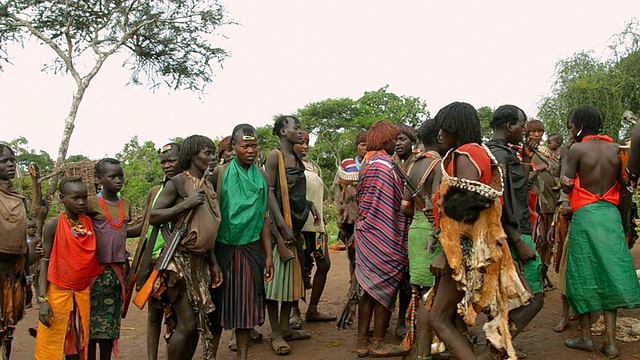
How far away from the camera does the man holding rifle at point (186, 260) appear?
381cm

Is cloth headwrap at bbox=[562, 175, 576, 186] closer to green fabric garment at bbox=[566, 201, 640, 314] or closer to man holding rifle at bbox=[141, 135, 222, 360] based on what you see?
green fabric garment at bbox=[566, 201, 640, 314]

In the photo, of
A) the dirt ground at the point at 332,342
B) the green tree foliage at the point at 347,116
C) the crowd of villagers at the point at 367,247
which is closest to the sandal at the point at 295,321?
the dirt ground at the point at 332,342

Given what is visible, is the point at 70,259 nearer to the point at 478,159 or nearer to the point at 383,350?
the point at 383,350

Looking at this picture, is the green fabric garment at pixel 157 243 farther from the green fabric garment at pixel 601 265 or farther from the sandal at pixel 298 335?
the green fabric garment at pixel 601 265

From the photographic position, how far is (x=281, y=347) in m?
4.89

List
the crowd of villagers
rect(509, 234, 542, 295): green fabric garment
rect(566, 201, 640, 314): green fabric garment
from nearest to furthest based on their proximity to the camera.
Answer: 1. the crowd of villagers
2. rect(509, 234, 542, 295): green fabric garment
3. rect(566, 201, 640, 314): green fabric garment

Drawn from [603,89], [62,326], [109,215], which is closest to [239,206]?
[109,215]

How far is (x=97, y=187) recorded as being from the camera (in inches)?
205

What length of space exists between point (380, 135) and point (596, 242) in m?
1.94

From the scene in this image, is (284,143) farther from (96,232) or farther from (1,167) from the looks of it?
(1,167)

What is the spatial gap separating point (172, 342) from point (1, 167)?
1.79 metres

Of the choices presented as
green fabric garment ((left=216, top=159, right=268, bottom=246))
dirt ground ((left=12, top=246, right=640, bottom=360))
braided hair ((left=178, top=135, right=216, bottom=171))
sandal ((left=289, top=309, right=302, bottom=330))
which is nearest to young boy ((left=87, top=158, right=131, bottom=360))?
braided hair ((left=178, top=135, right=216, bottom=171))

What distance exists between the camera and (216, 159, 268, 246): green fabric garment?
168 inches

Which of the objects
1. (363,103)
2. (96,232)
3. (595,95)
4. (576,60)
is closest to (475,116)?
Result: (96,232)
